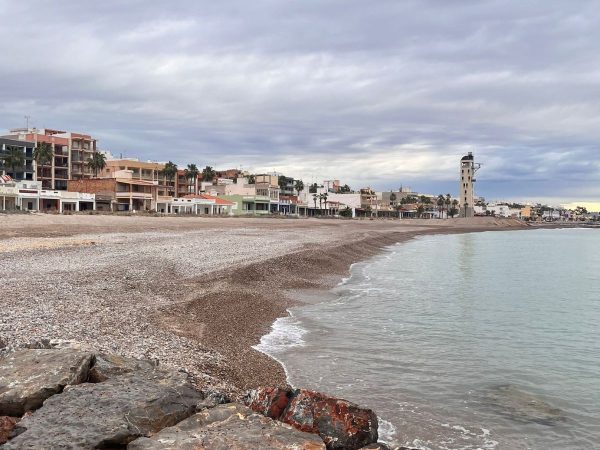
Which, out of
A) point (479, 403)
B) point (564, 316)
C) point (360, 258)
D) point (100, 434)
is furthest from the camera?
point (360, 258)

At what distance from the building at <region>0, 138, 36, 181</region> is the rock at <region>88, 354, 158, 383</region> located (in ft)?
329

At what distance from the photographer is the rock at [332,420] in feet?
18.2

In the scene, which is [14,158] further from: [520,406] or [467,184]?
[467,184]

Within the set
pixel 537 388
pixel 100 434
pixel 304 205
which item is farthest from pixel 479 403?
pixel 304 205

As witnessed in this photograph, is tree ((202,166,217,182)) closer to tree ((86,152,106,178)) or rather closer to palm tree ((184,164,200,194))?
palm tree ((184,164,200,194))

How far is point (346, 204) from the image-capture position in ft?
530

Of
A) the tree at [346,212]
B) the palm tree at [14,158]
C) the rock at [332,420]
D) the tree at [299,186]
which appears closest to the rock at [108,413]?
the rock at [332,420]

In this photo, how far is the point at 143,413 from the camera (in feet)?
18.0

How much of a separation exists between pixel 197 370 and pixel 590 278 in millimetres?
30673

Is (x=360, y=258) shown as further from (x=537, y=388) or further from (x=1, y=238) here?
(x=537, y=388)

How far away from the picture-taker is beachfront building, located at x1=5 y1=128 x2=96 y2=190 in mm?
103581

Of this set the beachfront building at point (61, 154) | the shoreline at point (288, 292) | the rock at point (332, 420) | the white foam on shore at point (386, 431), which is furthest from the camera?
the beachfront building at point (61, 154)

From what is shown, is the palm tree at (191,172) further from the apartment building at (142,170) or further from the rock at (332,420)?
the rock at (332,420)

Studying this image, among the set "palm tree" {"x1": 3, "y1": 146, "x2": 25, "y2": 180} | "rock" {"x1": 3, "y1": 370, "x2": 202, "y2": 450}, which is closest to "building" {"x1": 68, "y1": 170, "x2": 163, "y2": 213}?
"palm tree" {"x1": 3, "y1": 146, "x2": 25, "y2": 180}
